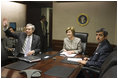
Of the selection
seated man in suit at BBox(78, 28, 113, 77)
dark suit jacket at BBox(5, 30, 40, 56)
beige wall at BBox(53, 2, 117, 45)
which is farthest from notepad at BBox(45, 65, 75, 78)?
beige wall at BBox(53, 2, 117, 45)

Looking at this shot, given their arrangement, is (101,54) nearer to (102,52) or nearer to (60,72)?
(102,52)

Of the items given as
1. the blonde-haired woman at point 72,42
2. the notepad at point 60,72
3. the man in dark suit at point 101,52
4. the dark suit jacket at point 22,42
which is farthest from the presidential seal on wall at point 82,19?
the notepad at point 60,72

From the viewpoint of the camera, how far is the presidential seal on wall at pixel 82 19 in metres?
4.48

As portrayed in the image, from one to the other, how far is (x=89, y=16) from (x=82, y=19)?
24 cm

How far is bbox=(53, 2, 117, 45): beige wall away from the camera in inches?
166

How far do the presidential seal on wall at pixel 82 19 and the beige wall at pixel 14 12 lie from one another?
6.77 feet

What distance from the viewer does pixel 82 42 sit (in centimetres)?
346

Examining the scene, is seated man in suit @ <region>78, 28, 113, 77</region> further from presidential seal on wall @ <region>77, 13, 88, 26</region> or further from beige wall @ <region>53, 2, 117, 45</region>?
presidential seal on wall @ <region>77, 13, 88, 26</region>

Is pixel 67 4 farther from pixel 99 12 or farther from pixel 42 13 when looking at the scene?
pixel 42 13

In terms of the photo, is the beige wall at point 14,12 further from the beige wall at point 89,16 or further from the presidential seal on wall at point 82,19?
the presidential seal on wall at point 82,19

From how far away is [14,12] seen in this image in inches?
187

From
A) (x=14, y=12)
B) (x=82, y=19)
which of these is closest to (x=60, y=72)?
(x=82, y=19)

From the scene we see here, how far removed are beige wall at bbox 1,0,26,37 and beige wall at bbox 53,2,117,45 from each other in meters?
1.22

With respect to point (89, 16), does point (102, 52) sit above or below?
below
